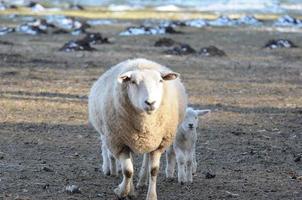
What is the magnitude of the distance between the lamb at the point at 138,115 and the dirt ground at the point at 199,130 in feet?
1.57

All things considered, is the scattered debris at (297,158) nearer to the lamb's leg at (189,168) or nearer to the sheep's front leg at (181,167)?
the lamb's leg at (189,168)

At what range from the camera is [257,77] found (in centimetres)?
2045

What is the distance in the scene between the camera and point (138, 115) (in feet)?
24.8

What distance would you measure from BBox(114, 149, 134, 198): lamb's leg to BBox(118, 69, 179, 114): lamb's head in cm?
74

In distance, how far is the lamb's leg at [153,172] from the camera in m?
7.81

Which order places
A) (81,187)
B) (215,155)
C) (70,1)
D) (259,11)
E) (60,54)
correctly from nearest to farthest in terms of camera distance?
1. (81,187)
2. (215,155)
3. (60,54)
4. (259,11)
5. (70,1)

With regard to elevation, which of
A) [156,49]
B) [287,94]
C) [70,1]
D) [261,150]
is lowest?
[70,1]

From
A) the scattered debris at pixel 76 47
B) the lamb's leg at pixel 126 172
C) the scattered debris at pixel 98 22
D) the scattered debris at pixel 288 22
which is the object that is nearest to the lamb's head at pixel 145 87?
the lamb's leg at pixel 126 172

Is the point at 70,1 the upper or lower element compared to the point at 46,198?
lower

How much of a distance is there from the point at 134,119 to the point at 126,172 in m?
0.63

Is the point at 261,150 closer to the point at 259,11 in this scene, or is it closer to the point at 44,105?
the point at 44,105

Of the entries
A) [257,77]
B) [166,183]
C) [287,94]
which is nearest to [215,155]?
[166,183]

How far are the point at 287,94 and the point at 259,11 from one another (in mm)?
50810

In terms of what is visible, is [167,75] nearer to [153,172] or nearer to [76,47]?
[153,172]
